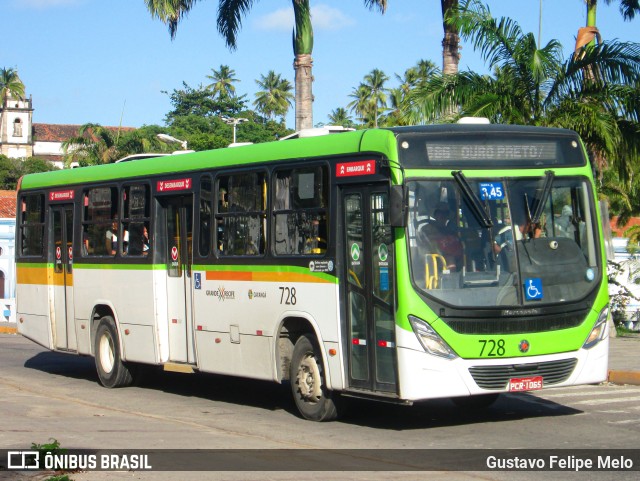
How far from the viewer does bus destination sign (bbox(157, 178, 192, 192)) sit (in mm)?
15008

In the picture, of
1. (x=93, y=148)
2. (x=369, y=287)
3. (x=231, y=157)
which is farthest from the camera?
(x=93, y=148)

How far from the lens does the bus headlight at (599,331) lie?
1162cm

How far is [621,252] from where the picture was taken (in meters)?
41.1

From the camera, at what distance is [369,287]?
1147cm

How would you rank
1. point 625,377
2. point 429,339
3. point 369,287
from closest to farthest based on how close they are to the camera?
point 429,339
point 369,287
point 625,377

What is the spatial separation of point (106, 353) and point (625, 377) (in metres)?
8.15

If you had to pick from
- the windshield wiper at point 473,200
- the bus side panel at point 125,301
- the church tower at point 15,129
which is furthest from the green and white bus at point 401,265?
the church tower at point 15,129

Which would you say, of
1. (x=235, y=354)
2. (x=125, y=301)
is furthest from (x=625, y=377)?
(x=125, y=301)

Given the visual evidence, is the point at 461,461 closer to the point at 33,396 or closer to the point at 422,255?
the point at 422,255

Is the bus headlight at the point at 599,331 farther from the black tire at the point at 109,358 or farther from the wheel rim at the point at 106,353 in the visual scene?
the wheel rim at the point at 106,353

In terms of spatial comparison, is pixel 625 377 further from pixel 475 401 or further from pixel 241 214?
pixel 241 214

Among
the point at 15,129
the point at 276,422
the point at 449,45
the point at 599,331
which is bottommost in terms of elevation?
the point at 276,422

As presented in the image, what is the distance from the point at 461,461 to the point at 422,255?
2301 mm

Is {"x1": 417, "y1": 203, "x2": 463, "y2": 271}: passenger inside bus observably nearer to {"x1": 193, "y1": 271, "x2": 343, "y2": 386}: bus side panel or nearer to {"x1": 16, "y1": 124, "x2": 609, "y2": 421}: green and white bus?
{"x1": 16, "y1": 124, "x2": 609, "y2": 421}: green and white bus
